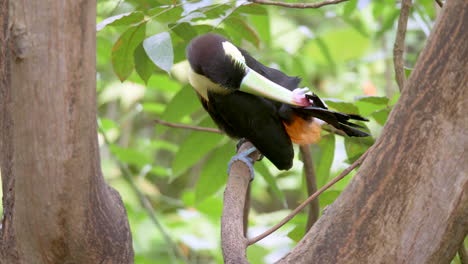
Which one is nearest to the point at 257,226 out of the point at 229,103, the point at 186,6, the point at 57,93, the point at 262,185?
the point at 262,185

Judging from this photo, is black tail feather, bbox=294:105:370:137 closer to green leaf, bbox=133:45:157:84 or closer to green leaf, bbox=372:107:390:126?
green leaf, bbox=372:107:390:126

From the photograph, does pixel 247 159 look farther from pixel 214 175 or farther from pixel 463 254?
pixel 463 254

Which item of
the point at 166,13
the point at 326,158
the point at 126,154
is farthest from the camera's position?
the point at 126,154

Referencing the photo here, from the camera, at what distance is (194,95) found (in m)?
1.88

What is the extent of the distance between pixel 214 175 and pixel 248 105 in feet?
0.98

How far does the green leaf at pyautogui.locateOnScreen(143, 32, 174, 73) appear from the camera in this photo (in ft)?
4.22

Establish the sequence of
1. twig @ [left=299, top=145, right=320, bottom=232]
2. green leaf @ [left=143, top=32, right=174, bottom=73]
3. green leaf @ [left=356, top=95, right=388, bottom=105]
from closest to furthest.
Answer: green leaf @ [left=143, top=32, right=174, bottom=73] → green leaf @ [left=356, top=95, right=388, bottom=105] → twig @ [left=299, top=145, right=320, bottom=232]

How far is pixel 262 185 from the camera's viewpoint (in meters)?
3.37

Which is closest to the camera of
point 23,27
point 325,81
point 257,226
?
point 23,27

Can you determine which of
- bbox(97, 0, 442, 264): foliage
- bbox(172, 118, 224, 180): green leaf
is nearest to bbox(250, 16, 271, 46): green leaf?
bbox(97, 0, 442, 264): foliage

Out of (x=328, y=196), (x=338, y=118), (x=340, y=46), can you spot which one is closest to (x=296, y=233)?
(x=328, y=196)

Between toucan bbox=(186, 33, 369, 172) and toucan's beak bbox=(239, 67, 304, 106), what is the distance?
0.03 m

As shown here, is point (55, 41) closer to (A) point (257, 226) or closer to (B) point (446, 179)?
(B) point (446, 179)

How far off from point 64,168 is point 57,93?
13 cm
